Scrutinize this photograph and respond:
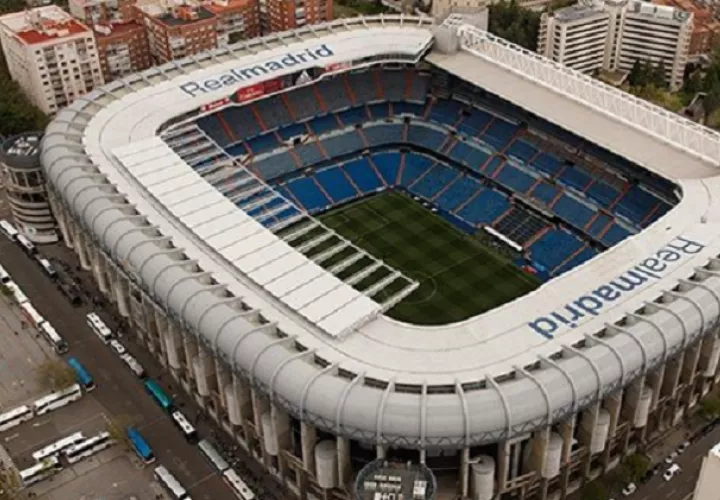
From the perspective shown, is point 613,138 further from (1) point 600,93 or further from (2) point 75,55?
(2) point 75,55

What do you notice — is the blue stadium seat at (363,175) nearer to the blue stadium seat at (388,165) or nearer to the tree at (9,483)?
the blue stadium seat at (388,165)

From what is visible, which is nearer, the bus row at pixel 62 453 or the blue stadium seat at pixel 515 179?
the bus row at pixel 62 453

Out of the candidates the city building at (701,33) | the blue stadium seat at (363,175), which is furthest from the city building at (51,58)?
the city building at (701,33)

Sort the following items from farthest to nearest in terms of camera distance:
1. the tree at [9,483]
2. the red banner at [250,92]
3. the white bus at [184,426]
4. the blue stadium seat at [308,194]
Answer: the blue stadium seat at [308,194], the red banner at [250,92], the white bus at [184,426], the tree at [9,483]

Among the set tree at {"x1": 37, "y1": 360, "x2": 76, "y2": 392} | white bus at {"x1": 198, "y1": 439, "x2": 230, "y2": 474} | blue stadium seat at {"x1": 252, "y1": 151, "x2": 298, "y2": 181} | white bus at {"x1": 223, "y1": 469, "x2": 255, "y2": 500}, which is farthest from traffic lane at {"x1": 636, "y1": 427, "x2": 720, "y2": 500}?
blue stadium seat at {"x1": 252, "y1": 151, "x2": 298, "y2": 181}

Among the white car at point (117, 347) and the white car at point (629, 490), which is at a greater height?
the white car at point (117, 347)

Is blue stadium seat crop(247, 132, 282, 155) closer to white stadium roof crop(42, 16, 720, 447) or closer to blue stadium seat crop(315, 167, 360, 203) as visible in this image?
blue stadium seat crop(315, 167, 360, 203)

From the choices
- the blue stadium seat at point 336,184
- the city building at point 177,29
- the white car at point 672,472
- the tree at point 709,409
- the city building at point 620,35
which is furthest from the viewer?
the city building at point 620,35
